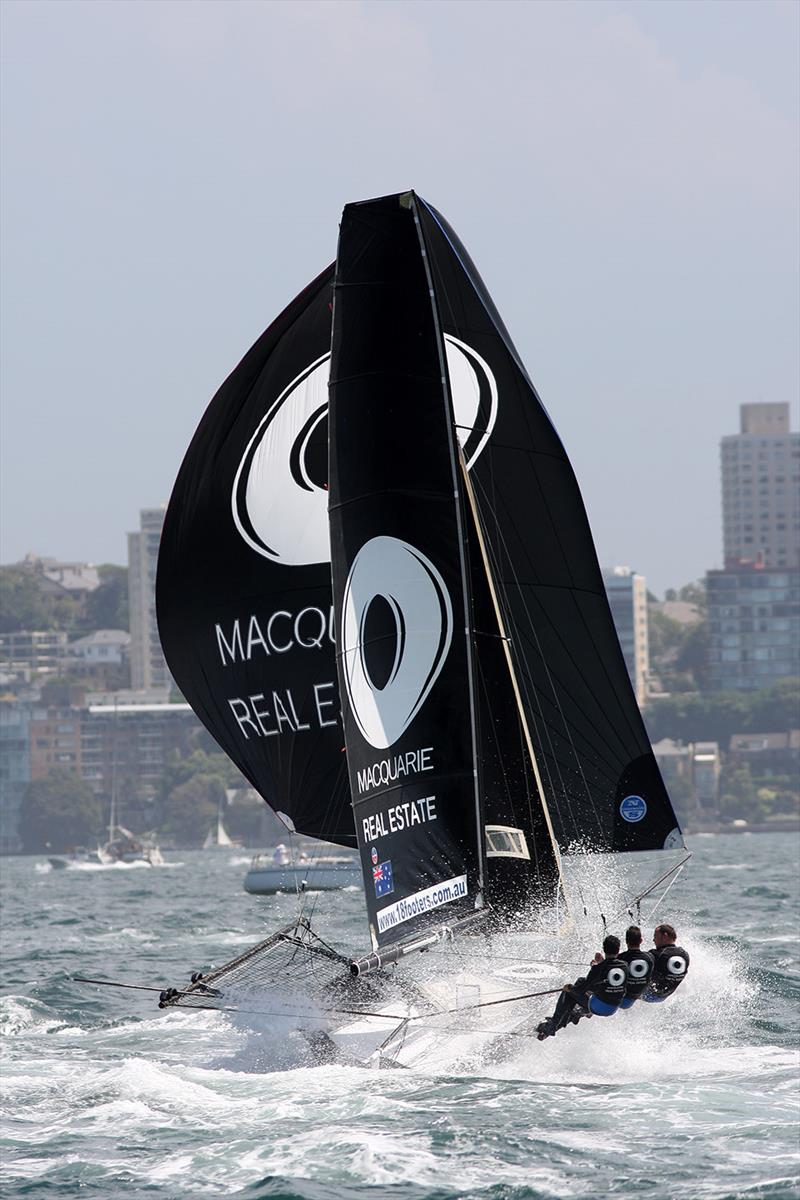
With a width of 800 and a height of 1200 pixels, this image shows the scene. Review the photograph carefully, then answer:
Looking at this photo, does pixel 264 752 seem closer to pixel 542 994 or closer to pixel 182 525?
pixel 182 525

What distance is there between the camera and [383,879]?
1223 centimetres

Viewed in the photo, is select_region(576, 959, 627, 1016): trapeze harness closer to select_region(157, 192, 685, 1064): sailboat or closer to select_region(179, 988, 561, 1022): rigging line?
select_region(179, 988, 561, 1022): rigging line

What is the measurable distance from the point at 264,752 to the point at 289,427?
2.27 m

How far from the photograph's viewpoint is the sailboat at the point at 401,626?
12.1 m

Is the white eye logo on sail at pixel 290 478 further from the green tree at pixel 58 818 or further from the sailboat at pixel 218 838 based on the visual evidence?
the green tree at pixel 58 818

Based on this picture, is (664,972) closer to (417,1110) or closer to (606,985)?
(606,985)

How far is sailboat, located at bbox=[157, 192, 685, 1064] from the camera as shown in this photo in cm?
1211

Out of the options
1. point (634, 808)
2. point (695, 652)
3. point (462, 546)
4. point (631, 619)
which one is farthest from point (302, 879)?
point (695, 652)

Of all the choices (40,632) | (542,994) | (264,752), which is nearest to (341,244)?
(264,752)

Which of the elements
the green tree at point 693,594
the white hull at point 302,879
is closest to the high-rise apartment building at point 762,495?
the green tree at point 693,594

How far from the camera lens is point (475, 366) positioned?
539 inches

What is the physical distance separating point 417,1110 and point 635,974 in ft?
5.30

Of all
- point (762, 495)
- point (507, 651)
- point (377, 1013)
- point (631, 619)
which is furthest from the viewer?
point (762, 495)

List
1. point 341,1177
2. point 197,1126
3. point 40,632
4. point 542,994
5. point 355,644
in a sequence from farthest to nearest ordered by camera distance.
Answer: point 40,632 < point 355,644 < point 542,994 < point 197,1126 < point 341,1177
